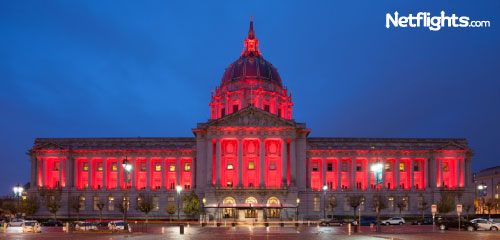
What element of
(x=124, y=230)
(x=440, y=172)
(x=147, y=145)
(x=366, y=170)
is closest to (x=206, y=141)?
(x=147, y=145)

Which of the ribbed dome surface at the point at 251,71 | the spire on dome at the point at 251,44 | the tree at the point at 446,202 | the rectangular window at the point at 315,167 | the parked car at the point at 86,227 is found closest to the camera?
the parked car at the point at 86,227

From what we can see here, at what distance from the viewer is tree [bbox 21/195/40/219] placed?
13062 cm

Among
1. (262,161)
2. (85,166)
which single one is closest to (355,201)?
(262,161)

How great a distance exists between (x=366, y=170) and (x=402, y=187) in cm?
878

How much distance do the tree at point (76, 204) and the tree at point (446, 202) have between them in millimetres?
72347

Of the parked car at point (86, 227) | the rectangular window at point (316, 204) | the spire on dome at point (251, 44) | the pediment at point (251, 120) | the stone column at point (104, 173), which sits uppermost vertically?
the spire on dome at point (251, 44)

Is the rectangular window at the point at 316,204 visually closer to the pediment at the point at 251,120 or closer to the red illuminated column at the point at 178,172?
A: the pediment at the point at 251,120

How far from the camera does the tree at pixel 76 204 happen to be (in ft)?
442

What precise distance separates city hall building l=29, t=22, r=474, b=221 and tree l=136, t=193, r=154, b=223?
9.08 ft

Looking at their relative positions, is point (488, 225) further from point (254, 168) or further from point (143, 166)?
point (143, 166)

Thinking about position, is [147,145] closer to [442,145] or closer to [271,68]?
[271,68]

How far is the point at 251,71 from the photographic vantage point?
532ft

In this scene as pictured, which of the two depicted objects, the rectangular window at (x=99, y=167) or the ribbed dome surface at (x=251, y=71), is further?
the ribbed dome surface at (x=251, y=71)

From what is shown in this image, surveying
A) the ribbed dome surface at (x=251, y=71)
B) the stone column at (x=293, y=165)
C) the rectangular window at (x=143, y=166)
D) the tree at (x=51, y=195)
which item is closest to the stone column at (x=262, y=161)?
the stone column at (x=293, y=165)
